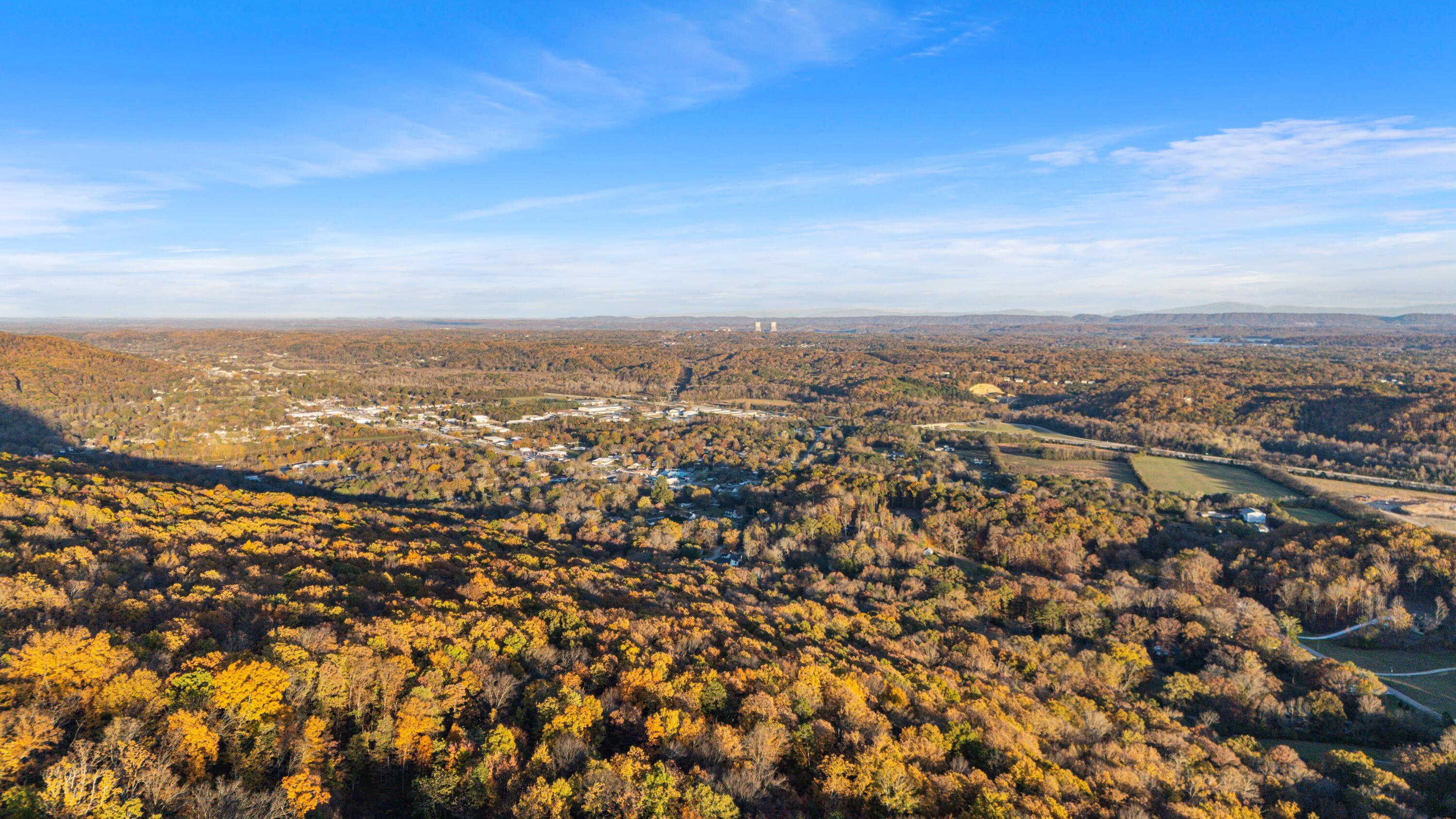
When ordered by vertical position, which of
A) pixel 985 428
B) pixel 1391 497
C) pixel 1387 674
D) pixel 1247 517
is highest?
pixel 985 428

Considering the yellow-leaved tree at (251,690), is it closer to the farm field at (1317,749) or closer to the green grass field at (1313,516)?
the farm field at (1317,749)

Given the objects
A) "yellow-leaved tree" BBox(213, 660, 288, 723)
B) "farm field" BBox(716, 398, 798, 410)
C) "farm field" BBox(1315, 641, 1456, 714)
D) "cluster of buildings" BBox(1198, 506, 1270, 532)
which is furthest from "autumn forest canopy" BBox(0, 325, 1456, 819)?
"farm field" BBox(716, 398, 798, 410)

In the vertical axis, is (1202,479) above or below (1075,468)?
above

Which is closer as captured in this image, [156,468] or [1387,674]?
[1387,674]

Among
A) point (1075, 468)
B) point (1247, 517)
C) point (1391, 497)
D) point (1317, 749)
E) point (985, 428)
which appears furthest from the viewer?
point (985, 428)

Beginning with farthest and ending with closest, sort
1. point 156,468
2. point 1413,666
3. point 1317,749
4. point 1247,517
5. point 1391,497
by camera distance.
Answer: point 156,468, point 1391,497, point 1247,517, point 1413,666, point 1317,749

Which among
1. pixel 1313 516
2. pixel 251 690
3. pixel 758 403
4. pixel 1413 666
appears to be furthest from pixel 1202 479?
pixel 251 690

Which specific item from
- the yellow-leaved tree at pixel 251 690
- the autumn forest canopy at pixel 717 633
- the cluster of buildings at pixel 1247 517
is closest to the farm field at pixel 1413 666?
the autumn forest canopy at pixel 717 633

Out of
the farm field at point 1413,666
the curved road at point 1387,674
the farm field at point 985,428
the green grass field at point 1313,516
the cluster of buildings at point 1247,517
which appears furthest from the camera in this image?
the farm field at point 985,428

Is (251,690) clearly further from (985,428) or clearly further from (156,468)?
(985,428)
